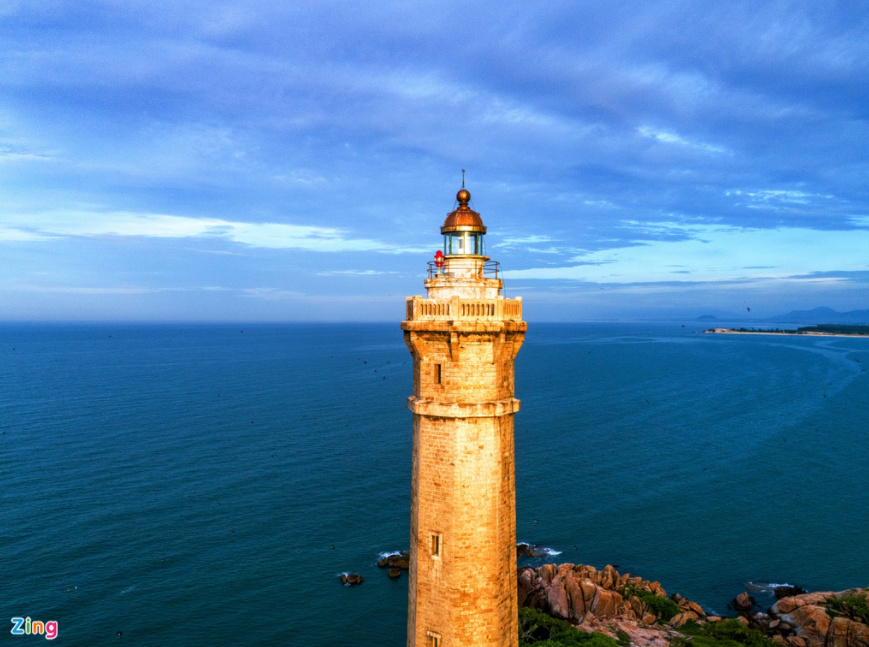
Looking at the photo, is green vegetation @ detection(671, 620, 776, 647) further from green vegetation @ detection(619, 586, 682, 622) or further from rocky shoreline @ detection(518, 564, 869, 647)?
green vegetation @ detection(619, 586, 682, 622)

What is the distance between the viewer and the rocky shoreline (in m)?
30.3

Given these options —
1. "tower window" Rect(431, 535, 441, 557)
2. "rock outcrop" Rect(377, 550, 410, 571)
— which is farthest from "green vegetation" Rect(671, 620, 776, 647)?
"tower window" Rect(431, 535, 441, 557)

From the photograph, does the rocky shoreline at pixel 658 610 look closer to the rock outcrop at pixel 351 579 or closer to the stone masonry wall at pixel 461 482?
the rock outcrop at pixel 351 579

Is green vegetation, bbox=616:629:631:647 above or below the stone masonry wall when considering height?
below

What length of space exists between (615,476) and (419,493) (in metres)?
49.8

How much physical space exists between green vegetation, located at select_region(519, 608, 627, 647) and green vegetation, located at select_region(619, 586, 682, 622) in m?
5.62

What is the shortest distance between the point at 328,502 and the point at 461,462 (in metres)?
40.6

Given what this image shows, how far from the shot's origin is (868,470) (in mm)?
60531

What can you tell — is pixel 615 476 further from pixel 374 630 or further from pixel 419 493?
pixel 419 493

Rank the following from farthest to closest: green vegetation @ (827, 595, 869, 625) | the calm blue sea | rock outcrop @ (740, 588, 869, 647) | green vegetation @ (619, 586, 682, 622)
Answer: the calm blue sea
green vegetation @ (619, 586, 682, 622)
green vegetation @ (827, 595, 869, 625)
rock outcrop @ (740, 588, 869, 647)

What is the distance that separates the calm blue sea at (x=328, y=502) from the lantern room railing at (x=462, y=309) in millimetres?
26733

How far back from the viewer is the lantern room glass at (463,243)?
47.9 feet

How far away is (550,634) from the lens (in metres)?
30.0

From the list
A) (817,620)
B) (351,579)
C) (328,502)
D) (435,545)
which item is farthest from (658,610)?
(328,502)
